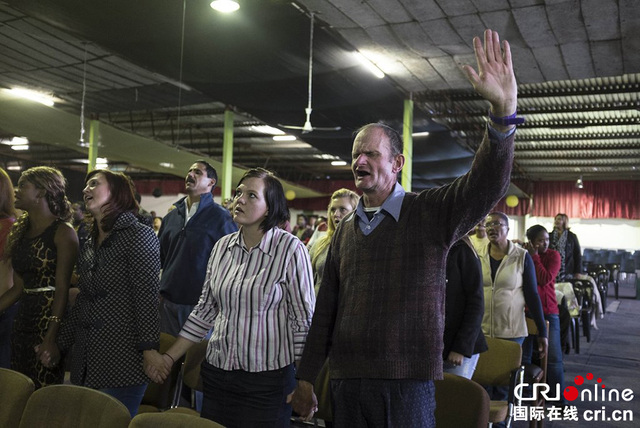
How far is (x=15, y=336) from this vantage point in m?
2.76

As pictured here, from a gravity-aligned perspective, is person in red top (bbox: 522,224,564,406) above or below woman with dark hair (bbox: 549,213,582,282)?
below

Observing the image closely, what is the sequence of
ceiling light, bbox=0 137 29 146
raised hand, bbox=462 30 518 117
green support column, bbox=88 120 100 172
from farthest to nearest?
green support column, bbox=88 120 100 172
ceiling light, bbox=0 137 29 146
raised hand, bbox=462 30 518 117

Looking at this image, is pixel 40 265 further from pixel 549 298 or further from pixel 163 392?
pixel 549 298

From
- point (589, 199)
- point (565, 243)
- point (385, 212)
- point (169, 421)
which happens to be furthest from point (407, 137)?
point (589, 199)

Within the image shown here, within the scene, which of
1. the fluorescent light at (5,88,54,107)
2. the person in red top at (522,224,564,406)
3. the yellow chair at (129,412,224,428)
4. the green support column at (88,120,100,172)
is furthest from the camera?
the green support column at (88,120,100,172)

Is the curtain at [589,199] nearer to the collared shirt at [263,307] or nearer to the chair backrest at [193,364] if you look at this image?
the chair backrest at [193,364]

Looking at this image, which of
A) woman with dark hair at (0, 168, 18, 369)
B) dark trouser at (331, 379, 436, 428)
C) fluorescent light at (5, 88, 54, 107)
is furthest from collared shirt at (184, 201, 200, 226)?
fluorescent light at (5, 88, 54, 107)

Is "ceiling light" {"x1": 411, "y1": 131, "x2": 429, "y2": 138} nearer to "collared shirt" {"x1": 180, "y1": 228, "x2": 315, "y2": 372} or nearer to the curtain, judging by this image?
"collared shirt" {"x1": 180, "y1": 228, "x2": 315, "y2": 372}

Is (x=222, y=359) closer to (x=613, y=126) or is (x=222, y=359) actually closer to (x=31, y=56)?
(x=31, y=56)

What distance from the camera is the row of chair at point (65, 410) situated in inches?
63.2

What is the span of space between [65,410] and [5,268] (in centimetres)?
158

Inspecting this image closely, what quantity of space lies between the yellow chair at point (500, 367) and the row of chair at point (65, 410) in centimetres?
202

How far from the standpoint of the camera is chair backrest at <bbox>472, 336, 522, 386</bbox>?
3.17 metres

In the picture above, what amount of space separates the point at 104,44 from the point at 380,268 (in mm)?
4722
